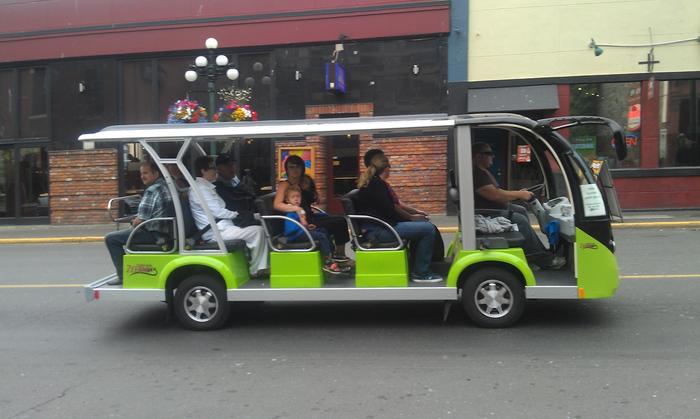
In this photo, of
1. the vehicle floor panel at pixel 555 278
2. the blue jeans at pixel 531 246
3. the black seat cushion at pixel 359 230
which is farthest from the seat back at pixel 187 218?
the vehicle floor panel at pixel 555 278

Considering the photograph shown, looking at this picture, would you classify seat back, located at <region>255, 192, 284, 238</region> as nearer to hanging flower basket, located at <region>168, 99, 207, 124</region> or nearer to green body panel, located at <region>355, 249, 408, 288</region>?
green body panel, located at <region>355, 249, 408, 288</region>

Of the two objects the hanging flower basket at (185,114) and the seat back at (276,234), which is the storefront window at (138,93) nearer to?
the hanging flower basket at (185,114)

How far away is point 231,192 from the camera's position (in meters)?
6.46

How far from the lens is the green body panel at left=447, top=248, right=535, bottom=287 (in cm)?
533

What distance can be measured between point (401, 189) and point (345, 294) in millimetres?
10742

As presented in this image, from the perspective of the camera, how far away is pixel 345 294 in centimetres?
552

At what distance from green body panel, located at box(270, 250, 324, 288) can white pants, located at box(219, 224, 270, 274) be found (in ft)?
1.30

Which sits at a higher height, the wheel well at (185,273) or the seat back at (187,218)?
the seat back at (187,218)

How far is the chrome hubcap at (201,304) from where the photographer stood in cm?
575

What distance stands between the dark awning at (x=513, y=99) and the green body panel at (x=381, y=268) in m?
10.6

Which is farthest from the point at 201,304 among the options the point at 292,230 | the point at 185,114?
the point at 185,114

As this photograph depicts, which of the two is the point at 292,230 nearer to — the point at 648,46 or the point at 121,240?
the point at 121,240

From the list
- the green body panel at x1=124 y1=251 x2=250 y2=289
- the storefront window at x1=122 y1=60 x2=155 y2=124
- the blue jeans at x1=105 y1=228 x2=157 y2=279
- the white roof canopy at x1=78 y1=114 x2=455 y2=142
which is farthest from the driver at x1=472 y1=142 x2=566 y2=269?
the storefront window at x1=122 y1=60 x2=155 y2=124

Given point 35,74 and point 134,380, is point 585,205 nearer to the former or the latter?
point 134,380
